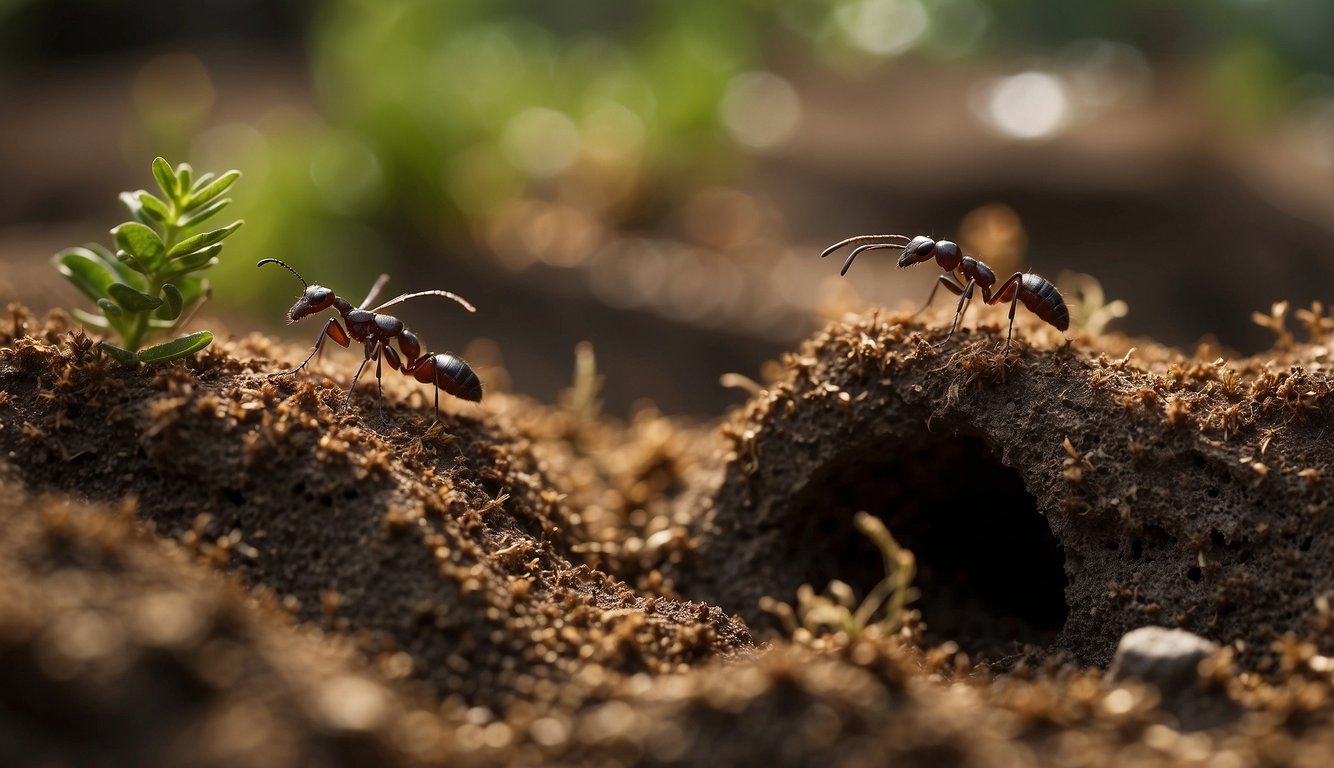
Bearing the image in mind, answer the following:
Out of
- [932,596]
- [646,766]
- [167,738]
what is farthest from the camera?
[932,596]

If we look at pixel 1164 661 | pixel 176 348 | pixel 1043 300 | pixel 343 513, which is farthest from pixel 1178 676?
pixel 176 348

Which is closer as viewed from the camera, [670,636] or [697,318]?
[670,636]

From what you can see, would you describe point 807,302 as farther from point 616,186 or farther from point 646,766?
point 646,766

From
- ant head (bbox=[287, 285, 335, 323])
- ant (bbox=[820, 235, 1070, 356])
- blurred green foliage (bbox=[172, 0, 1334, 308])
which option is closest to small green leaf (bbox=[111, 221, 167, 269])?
ant head (bbox=[287, 285, 335, 323])

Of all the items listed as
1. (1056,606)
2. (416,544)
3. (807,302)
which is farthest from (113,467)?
(807,302)

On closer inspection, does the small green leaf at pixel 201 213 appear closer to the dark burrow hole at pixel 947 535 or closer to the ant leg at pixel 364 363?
the ant leg at pixel 364 363

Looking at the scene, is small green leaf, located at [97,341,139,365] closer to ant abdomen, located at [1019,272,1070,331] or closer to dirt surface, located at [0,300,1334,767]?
dirt surface, located at [0,300,1334,767]
